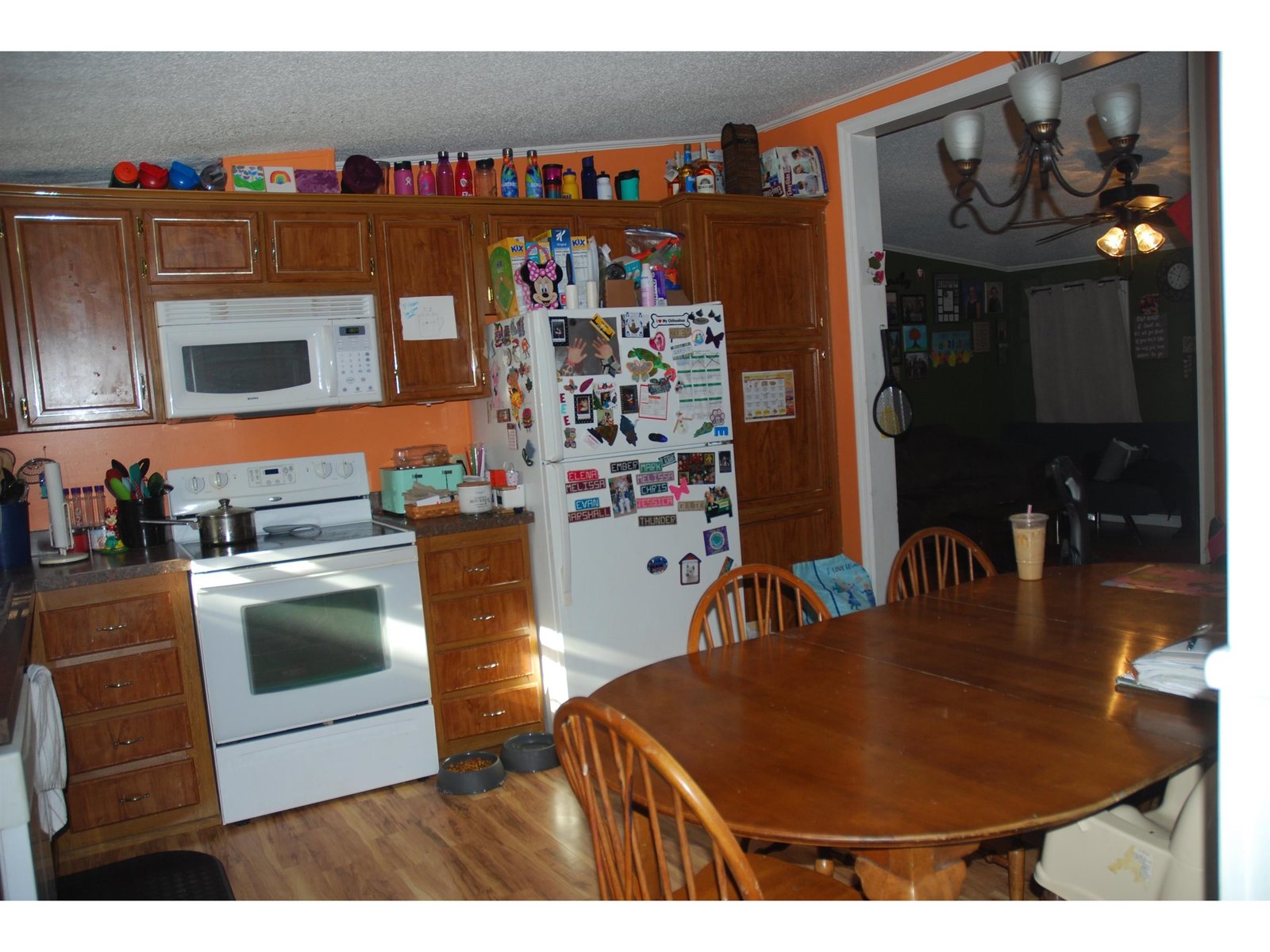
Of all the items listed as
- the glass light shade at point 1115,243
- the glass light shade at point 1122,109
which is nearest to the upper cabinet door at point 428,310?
the glass light shade at point 1122,109

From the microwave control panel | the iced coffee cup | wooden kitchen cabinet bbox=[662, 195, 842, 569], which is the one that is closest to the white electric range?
the microwave control panel

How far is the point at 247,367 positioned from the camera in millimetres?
3348

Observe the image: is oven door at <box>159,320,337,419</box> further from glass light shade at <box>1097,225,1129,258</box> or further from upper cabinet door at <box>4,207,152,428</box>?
glass light shade at <box>1097,225,1129,258</box>

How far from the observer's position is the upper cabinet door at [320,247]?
3381 mm

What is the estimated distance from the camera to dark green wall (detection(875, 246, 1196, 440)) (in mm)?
7484

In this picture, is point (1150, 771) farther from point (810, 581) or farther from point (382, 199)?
point (382, 199)

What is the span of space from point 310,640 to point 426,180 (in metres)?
1.78

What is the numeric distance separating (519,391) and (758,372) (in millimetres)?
1087

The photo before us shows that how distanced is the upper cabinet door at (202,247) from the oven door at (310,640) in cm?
104

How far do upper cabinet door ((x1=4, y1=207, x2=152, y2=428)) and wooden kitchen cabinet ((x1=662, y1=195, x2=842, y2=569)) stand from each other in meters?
2.04

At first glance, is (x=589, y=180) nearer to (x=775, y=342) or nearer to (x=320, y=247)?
(x=775, y=342)

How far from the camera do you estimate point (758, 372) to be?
4020 mm

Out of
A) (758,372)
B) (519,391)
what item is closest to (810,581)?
(758,372)
